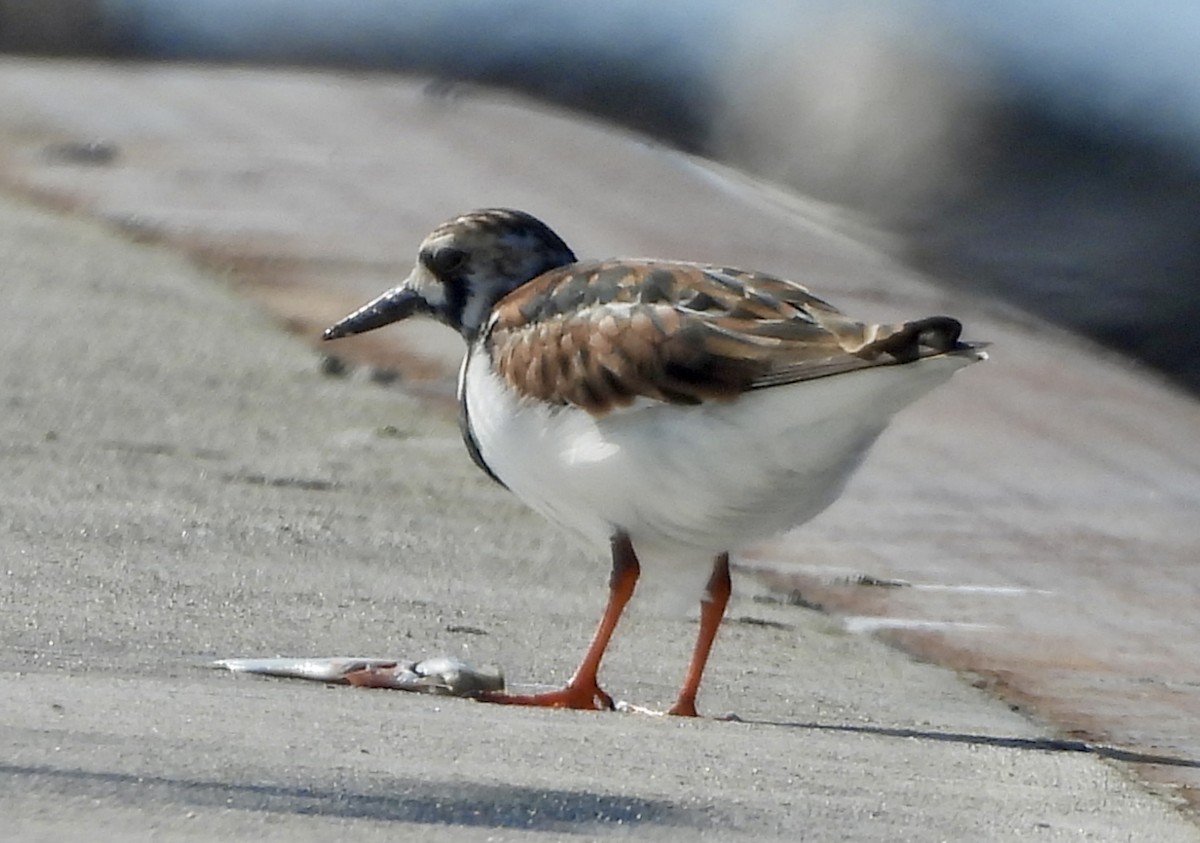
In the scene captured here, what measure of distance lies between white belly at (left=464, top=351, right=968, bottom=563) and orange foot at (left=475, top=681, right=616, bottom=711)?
36cm

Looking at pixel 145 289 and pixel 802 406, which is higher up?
pixel 802 406

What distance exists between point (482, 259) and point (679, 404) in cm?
95

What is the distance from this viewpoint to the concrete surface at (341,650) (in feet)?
10.2

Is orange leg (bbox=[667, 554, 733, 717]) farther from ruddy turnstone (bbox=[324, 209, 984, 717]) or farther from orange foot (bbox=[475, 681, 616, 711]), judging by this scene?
orange foot (bbox=[475, 681, 616, 711])

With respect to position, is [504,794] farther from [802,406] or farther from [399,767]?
[802,406]

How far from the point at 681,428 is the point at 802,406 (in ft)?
0.78

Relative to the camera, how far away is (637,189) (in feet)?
32.5

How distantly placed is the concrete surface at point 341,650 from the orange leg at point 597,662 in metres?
0.12

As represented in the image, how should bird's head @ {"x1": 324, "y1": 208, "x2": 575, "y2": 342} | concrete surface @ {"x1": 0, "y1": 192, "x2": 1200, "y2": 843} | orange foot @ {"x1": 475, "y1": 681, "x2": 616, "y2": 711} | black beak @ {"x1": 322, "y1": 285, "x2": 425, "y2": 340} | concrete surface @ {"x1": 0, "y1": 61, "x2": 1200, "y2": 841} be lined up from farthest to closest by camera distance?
black beak @ {"x1": 322, "y1": 285, "x2": 425, "y2": 340}
bird's head @ {"x1": 324, "y1": 208, "x2": 575, "y2": 342}
orange foot @ {"x1": 475, "y1": 681, "x2": 616, "y2": 711}
concrete surface @ {"x1": 0, "y1": 61, "x2": 1200, "y2": 841}
concrete surface @ {"x1": 0, "y1": 192, "x2": 1200, "y2": 843}

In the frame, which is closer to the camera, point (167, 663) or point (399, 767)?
point (399, 767)

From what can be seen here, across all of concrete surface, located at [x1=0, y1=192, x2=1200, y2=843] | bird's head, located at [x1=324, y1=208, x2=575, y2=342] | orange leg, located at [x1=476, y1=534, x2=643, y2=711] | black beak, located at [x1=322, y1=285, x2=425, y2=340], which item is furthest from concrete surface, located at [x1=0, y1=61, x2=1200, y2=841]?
bird's head, located at [x1=324, y1=208, x2=575, y2=342]

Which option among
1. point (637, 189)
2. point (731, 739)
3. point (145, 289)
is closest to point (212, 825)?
point (731, 739)

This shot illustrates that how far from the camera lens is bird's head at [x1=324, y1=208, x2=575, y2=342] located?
521cm

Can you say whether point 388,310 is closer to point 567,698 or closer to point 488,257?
point 488,257
